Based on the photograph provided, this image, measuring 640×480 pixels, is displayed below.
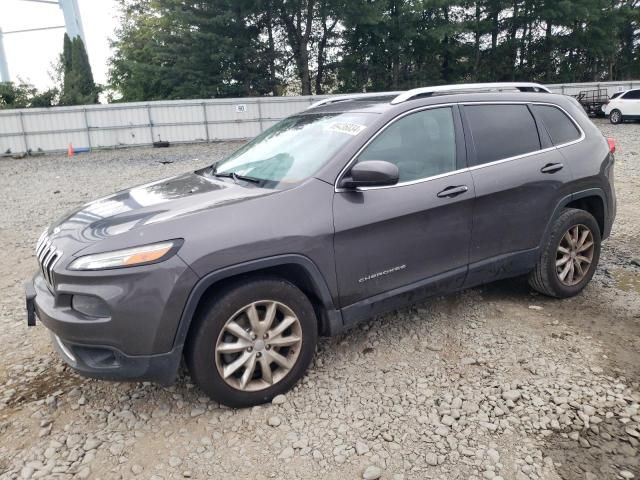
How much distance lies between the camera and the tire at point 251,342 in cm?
275

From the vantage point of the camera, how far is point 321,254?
2.99 meters

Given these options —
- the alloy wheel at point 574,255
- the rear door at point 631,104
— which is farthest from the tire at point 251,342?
the rear door at point 631,104

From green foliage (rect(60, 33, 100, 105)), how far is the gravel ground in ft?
85.8

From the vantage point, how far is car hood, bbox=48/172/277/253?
2.80m

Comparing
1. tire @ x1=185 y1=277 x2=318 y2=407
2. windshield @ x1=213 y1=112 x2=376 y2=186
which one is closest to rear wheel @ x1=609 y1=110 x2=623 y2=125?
windshield @ x1=213 y1=112 x2=376 y2=186

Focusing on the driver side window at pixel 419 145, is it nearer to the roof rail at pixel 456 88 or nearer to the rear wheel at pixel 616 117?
the roof rail at pixel 456 88

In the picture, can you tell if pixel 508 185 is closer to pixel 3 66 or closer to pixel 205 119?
pixel 205 119

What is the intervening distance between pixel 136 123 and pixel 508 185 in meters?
Answer: 20.3

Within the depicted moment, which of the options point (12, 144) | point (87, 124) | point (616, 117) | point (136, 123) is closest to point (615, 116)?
point (616, 117)

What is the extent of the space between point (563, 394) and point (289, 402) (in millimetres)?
1611

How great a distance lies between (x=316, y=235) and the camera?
296 centimetres

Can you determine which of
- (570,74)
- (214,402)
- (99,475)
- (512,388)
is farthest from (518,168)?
(570,74)

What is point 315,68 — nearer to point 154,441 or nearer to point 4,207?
point 4,207

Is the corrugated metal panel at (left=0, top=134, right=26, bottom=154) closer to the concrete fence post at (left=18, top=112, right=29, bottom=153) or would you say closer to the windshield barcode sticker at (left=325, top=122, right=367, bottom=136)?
the concrete fence post at (left=18, top=112, right=29, bottom=153)
